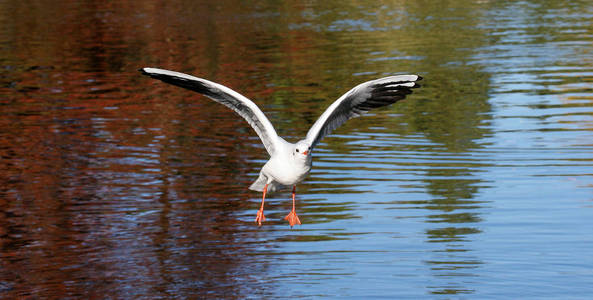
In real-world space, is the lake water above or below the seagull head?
below

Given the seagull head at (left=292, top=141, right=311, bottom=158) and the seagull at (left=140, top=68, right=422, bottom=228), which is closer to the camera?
the seagull head at (left=292, top=141, right=311, bottom=158)

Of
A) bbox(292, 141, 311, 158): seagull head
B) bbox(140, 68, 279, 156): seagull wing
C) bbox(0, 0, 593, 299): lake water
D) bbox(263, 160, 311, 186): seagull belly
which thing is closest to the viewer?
bbox(292, 141, 311, 158): seagull head

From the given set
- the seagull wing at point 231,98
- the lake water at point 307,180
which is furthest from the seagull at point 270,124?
the lake water at point 307,180

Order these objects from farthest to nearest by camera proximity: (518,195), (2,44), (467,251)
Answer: (2,44) < (518,195) < (467,251)

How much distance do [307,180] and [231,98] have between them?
5.19 m

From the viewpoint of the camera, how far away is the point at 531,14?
4825 cm

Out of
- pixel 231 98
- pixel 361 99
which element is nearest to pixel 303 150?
pixel 231 98

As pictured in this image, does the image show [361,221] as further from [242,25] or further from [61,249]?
[242,25]

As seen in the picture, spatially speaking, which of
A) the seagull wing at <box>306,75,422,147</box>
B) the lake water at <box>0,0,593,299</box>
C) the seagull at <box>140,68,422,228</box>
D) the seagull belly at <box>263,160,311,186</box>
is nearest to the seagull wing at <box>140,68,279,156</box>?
the seagull at <box>140,68,422,228</box>

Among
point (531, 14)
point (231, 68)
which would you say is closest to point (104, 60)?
point (231, 68)

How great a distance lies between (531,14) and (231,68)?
807 inches

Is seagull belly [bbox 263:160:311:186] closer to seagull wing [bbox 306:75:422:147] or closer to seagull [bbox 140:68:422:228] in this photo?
seagull [bbox 140:68:422:228]

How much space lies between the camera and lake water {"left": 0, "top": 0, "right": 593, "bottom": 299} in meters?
12.7

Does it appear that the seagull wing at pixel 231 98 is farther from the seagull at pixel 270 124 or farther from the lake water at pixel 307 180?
the lake water at pixel 307 180
